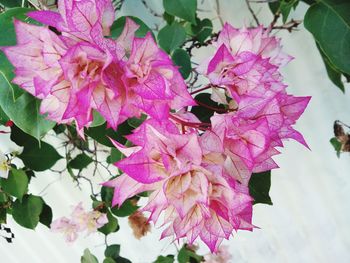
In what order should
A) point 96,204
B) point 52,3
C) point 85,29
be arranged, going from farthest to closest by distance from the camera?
point 96,204, point 52,3, point 85,29

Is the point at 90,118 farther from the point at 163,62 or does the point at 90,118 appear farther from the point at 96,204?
the point at 96,204

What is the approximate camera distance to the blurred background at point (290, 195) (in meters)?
1.06

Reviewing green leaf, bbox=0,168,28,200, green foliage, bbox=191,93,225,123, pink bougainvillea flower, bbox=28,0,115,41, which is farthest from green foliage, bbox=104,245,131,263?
pink bougainvillea flower, bbox=28,0,115,41

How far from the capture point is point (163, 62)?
1.22 feet

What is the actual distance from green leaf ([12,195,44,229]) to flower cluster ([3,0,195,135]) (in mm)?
571

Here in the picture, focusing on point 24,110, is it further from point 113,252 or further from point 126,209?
point 113,252

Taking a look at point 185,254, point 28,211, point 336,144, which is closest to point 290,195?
point 336,144

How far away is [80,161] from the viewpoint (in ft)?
3.47

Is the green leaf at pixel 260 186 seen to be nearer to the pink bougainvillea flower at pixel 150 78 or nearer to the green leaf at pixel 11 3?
the pink bougainvillea flower at pixel 150 78

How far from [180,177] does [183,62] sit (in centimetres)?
32

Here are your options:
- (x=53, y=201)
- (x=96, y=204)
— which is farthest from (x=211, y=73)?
(x=53, y=201)

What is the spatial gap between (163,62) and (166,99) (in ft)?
0.10

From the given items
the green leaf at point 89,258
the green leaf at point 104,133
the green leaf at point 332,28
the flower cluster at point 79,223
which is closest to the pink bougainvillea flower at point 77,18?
the green leaf at point 104,133

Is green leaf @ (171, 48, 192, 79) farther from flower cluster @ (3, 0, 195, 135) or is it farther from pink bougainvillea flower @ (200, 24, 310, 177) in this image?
flower cluster @ (3, 0, 195, 135)
